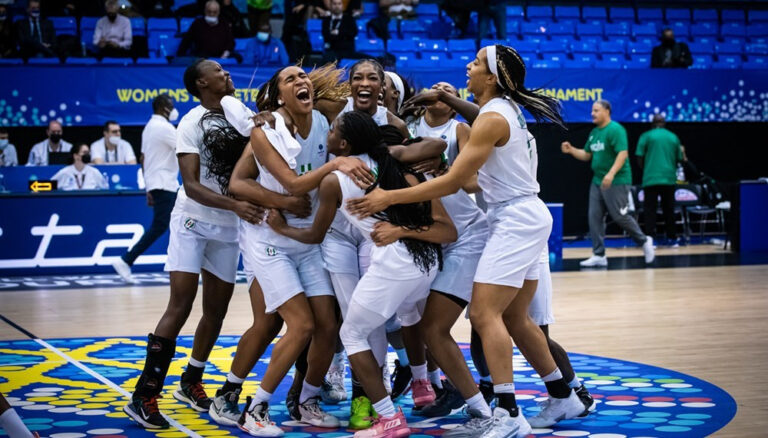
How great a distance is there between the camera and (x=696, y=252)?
45.4 feet

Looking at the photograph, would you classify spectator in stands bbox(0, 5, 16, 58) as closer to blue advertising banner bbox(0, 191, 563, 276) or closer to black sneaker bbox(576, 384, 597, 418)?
blue advertising banner bbox(0, 191, 563, 276)

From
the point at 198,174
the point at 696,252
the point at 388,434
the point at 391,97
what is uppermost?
the point at 391,97

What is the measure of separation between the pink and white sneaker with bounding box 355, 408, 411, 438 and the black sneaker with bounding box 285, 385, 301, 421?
60 cm

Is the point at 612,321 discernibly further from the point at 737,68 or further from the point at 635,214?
the point at 737,68

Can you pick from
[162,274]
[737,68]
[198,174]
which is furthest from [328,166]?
[737,68]

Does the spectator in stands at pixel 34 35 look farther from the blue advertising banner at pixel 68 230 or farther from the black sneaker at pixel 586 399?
the black sneaker at pixel 586 399

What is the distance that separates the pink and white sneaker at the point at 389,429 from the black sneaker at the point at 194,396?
106cm

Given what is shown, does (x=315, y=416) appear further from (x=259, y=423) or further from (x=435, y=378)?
(x=435, y=378)

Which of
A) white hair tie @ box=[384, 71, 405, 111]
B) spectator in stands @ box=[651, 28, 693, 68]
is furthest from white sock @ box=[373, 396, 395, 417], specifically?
spectator in stands @ box=[651, 28, 693, 68]

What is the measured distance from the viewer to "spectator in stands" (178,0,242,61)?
45.1 ft

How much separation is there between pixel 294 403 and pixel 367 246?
0.84m

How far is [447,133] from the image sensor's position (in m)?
5.09

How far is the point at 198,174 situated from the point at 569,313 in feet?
13.4

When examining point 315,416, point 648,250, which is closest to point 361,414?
point 315,416
